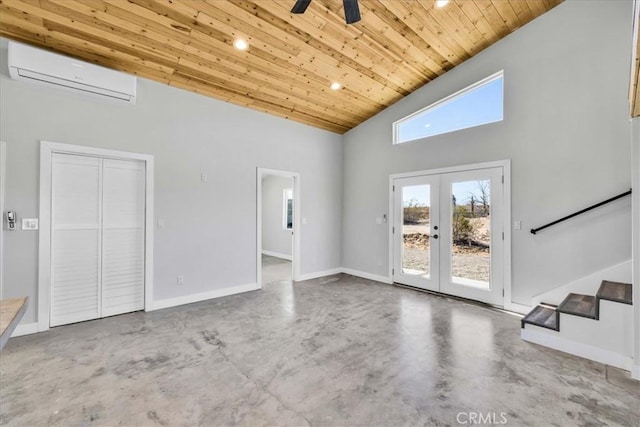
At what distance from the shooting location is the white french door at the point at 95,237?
10.5 ft

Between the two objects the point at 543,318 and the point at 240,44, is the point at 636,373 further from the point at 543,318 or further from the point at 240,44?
the point at 240,44

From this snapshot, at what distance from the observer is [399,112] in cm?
512

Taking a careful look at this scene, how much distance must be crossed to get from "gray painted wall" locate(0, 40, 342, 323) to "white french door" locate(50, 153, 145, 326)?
202 mm

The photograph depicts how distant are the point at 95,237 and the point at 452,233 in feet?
16.3

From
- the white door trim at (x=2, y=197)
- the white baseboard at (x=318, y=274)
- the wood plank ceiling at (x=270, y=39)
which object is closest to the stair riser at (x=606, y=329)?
the wood plank ceiling at (x=270, y=39)

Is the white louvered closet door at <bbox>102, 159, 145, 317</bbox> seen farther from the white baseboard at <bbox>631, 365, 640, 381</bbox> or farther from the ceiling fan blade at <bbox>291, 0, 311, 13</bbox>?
the white baseboard at <bbox>631, 365, 640, 381</bbox>

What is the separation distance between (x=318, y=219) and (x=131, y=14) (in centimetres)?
409

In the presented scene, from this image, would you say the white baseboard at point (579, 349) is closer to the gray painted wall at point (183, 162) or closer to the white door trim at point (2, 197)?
the gray painted wall at point (183, 162)

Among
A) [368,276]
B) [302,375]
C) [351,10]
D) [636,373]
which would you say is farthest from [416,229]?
[351,10]

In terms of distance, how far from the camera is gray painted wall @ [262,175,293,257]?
27.3 ft

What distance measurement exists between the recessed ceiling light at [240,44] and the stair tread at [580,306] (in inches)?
174

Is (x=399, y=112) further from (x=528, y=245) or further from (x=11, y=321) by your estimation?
(x=11, y=321)

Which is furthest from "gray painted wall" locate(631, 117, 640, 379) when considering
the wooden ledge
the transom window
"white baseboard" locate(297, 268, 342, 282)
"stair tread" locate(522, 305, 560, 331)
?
"white baseboard" locate(297, 268, 342, 282)

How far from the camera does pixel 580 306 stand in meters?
2.77
